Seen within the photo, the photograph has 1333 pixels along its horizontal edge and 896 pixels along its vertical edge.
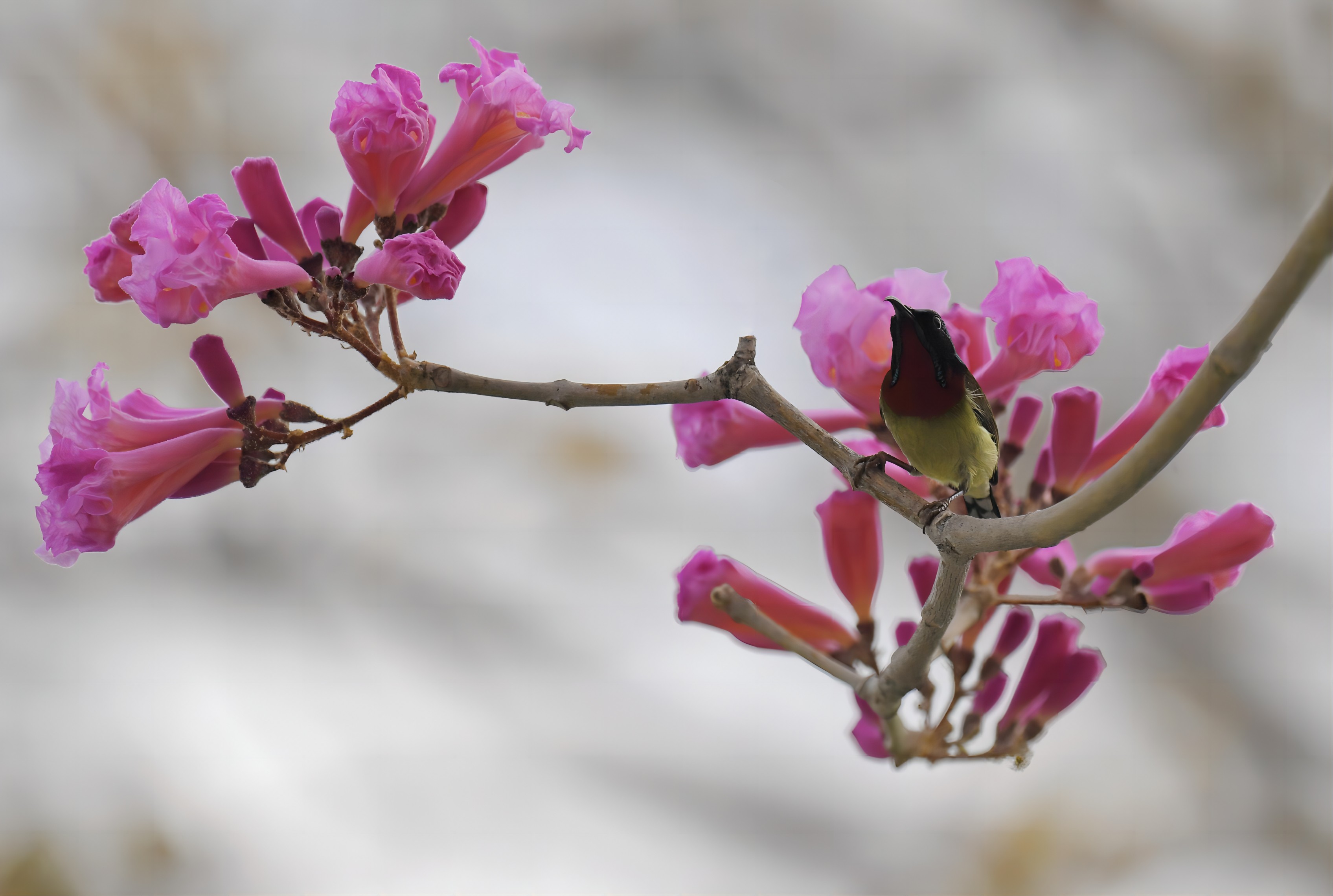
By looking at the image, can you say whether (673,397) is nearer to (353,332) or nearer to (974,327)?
(353,332)

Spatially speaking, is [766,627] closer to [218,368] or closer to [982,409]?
[982,409]

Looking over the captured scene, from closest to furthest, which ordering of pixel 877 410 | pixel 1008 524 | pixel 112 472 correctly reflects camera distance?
1. pixel 1008 524
2. pixel 112 472
3. pixel 877 410

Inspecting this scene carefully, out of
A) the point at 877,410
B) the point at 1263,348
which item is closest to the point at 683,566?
the point at 877,410

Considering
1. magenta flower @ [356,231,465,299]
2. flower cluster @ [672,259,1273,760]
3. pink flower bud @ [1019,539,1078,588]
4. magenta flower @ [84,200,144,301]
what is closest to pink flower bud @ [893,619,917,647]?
flower cluster @ [672,259,1273,760]

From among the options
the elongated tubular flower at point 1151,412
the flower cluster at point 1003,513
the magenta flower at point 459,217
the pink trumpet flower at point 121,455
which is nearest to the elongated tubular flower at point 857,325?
the flower cluster at point 1003,513

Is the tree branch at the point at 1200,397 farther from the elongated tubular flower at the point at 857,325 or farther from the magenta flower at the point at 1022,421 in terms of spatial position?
the magenta flower at the point at 1022,421

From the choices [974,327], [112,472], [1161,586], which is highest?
[974,327]

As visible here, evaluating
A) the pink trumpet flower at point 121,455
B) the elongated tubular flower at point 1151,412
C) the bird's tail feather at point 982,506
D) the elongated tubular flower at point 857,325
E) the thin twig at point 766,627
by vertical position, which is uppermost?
the elongated tubular flower at point 1151,412

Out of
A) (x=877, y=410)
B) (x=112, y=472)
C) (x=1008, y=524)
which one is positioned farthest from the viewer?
(x=877, y=410)
